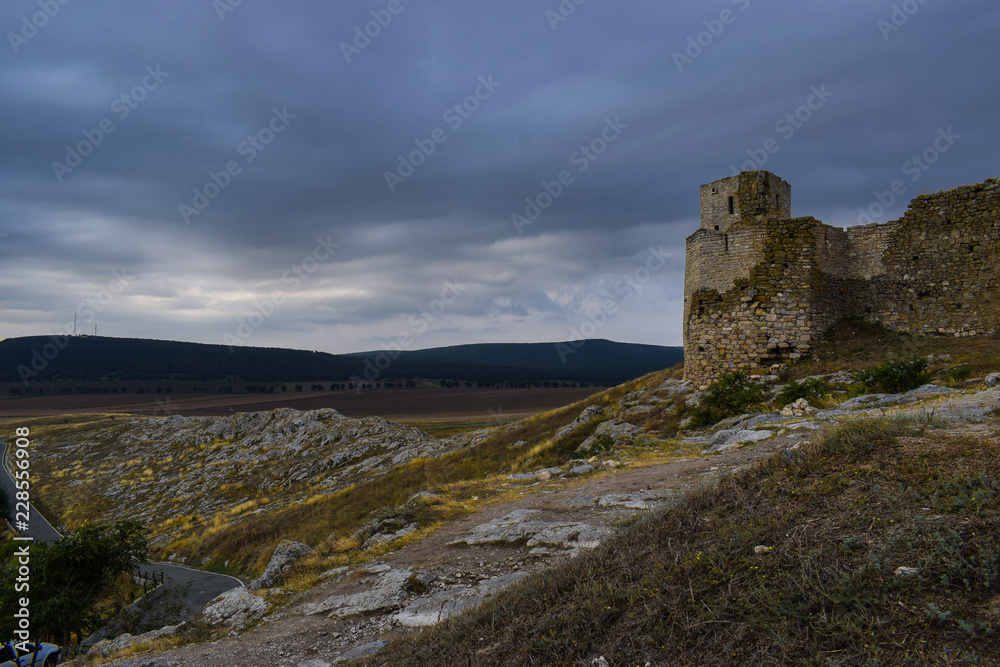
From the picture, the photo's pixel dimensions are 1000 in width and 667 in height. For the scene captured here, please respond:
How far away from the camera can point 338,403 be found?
408 ft

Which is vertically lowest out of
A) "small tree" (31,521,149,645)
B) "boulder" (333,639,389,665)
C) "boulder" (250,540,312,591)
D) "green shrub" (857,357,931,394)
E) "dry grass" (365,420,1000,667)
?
"small tree" (31,521,149,645)

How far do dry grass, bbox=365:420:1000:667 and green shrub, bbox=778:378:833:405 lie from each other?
11533 millimetres

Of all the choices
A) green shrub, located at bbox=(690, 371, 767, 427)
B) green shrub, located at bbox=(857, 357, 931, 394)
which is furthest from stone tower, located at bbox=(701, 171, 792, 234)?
green shrub, located at bbox=(857, 357, 931, 394)

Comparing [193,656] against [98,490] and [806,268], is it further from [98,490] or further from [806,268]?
[98,490]

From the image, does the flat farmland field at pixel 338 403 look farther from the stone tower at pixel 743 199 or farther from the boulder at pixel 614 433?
the stone tower at pixel 743 199

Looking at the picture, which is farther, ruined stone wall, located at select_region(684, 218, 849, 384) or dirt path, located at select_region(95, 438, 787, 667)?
ruined stone wall, located at select_region(684, 218, 849, 384)

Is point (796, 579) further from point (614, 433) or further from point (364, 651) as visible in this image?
point (614, 433)

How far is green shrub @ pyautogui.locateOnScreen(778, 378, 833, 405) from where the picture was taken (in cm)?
1634

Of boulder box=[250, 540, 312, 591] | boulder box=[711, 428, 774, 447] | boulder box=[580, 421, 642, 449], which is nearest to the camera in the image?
boulder box=[250, 540, 312, 591]

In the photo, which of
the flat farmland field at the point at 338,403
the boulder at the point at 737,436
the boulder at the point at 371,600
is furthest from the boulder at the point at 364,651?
the flat farmland field at the point at 338,403

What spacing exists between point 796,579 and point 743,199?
70.0ft

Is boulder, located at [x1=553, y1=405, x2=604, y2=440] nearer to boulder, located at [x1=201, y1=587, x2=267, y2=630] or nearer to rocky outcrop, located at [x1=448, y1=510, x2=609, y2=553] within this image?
rocky outcrop, located at [x1=448, y1=510, x2=609, y2=553]

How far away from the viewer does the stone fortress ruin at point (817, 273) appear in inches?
771

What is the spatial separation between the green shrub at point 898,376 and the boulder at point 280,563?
17.4 m
